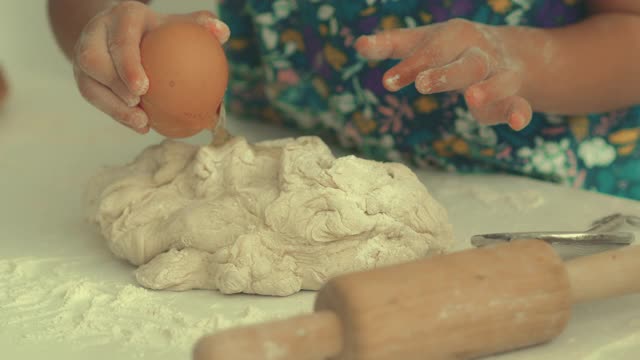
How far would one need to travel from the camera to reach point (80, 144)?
1.51 meters

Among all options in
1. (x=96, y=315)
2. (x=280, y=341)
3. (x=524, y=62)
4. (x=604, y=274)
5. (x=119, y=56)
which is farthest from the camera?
(x=524, y=62)

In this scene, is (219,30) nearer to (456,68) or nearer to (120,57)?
(120,57)

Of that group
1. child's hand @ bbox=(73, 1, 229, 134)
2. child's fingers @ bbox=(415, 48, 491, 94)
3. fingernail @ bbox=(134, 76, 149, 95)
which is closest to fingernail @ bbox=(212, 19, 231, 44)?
child's hand @ bbox=(73, 1, 229, 134)

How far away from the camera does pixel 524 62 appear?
3.91ft

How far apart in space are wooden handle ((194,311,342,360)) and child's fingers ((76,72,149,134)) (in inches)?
16.6

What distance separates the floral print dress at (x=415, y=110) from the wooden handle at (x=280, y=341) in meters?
0.75

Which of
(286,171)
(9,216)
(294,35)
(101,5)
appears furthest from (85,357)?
(294,35)

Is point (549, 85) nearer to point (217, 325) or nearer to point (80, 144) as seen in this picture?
point (217, 325)

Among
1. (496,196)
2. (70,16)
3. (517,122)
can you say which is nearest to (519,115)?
(517,122)

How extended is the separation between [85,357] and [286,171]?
0.30 m

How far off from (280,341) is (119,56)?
1.59ft

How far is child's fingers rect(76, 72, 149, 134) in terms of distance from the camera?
102 centimetres

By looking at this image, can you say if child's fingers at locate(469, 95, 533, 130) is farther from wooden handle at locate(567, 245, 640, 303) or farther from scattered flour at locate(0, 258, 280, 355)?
→ scattered flour at locate(0, 258, 280, 355)

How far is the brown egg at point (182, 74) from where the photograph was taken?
3.17 feet
